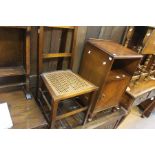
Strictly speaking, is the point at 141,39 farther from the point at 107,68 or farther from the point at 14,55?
the point at 14,55

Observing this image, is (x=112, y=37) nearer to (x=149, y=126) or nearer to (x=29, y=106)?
(x=29, y=106)

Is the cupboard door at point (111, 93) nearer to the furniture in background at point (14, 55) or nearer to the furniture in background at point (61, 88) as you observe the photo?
the furniture in background at point (61, 88)

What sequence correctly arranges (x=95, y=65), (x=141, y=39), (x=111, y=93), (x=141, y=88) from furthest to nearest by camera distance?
1. (x=141, y=88)
2. (x=141, y=39)
3. (x=111, y=93)
4. (x=95, y=65)

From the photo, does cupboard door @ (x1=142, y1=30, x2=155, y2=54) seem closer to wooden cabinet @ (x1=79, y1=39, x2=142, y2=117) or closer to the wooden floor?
wooden cabinet @ (x1=79, y1=39, x2=142, y2=117)

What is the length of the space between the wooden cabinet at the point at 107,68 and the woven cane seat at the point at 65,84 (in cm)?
14

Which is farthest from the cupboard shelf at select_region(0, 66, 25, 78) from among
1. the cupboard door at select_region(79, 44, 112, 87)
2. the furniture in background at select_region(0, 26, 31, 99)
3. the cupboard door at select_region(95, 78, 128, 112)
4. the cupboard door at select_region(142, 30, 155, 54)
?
the cupboard door at select_region(142, 30, 155, 54)

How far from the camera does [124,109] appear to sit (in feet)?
6.14

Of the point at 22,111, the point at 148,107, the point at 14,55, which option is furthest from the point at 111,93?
the point at 148,107

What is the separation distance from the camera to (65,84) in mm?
1312

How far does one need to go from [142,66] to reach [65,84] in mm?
1073

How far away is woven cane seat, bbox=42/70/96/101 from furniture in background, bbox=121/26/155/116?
636 millimetres

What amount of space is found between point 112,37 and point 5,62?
1.05 meters

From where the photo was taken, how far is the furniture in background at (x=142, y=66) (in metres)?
1.62
